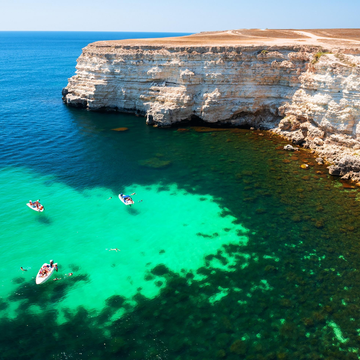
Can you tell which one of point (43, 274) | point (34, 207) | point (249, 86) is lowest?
point (43, 274)

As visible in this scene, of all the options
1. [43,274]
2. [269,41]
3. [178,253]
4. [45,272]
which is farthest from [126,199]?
[269,41]

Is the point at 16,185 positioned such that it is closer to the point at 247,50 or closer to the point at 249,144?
the point at 249,144

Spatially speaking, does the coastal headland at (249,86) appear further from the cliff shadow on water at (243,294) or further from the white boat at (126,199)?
the white boat at (126,199)

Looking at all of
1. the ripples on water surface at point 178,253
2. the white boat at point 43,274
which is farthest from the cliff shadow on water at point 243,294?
the white boat at point 43,274

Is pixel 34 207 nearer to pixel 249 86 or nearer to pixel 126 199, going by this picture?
pixel 126 199

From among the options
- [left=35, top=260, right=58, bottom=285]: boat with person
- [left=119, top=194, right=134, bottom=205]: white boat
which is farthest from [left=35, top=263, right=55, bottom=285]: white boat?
[left=119, top=194, right=134, bottom=205]: white boat

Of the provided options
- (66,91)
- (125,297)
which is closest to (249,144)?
(125,297)

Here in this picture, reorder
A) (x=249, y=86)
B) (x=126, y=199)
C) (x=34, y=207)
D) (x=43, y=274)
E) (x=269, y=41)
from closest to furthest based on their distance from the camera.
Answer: (x=43, y=274)
(x=34, y=207)
(x=126, y=199)
(x=249, y=86)
(x=269, y=41)

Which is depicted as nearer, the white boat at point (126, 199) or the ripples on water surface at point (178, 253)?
the ripples on water surface at point (178, 253)

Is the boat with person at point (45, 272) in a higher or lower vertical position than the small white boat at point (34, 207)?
lower
